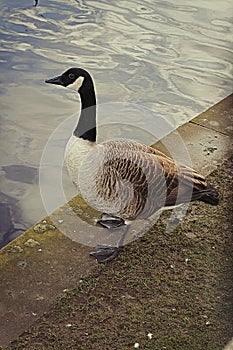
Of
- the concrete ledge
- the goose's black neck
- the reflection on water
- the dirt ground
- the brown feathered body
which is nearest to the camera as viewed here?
the dirt ground

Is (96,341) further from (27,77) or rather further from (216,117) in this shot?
(27,77)

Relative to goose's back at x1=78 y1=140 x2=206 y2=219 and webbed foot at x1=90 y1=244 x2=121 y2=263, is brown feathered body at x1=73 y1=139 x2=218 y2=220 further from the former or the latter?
webbed foot at x1=90 y1=244 x2=121 y2=263

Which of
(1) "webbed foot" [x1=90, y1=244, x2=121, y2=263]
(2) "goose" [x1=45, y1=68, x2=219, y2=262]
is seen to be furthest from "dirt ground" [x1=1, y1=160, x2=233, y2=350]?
(2) "goose" [x1=45, y1=68, x2=219, y2=262]

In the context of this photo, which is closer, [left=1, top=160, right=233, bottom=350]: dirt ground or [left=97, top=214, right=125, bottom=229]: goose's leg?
[left=1, top=160, right=233, bottom=350]: dirt ground

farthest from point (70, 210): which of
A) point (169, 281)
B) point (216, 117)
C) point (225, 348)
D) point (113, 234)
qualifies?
point (216, 117)

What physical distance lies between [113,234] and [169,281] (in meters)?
0.55

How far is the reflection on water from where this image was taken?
17.8ft

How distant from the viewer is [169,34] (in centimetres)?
743

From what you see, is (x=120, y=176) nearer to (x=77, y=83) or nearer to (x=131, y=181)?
(x=131, y=181)

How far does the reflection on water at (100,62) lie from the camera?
5.44m

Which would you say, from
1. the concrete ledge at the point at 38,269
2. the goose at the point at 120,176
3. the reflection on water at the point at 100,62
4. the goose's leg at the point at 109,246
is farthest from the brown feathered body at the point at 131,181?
the reflection on water at the point at 100,62

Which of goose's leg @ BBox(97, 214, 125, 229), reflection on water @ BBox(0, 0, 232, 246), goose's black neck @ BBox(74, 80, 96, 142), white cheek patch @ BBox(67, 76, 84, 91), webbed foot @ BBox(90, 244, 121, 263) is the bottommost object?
reflection on water @ BBox(0, 0, 232, 246)

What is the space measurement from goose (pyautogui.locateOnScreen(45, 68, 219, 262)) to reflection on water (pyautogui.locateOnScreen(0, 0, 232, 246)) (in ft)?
3.85

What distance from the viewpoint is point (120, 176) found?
3.46 m
